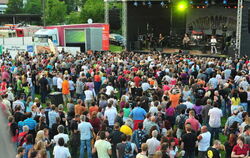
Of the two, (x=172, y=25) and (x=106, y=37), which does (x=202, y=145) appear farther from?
(x=172, y=25)

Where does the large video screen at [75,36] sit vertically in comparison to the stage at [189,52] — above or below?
above

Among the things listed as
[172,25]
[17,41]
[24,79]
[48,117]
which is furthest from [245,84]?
[17,41]

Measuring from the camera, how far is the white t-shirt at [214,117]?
7367 mm

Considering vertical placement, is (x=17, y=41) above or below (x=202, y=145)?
above

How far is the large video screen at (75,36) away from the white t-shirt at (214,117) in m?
20.5

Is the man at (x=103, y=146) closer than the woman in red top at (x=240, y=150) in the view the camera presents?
No

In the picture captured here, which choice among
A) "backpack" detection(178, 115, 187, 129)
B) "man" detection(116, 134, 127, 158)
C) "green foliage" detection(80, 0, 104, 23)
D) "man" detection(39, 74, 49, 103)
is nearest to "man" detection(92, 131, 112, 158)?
"man" detection(116, 134, 127, 158)

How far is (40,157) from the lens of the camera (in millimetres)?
4758

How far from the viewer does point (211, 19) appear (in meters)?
29.0

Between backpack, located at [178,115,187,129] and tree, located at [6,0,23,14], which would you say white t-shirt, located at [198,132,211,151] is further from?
tree, located at [6,0,23,14]

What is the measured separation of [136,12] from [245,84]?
17.8m

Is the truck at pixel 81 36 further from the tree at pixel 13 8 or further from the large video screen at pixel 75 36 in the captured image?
the tree at pixel 13 8

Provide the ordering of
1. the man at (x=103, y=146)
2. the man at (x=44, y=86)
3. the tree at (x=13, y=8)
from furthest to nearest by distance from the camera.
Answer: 1. the tree at (x=13, y=8)
2. the man at (x=44, y=86)
3. the man at (x=103, y=146)

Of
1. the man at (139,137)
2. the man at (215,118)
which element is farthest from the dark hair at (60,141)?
the man at (215,118)
